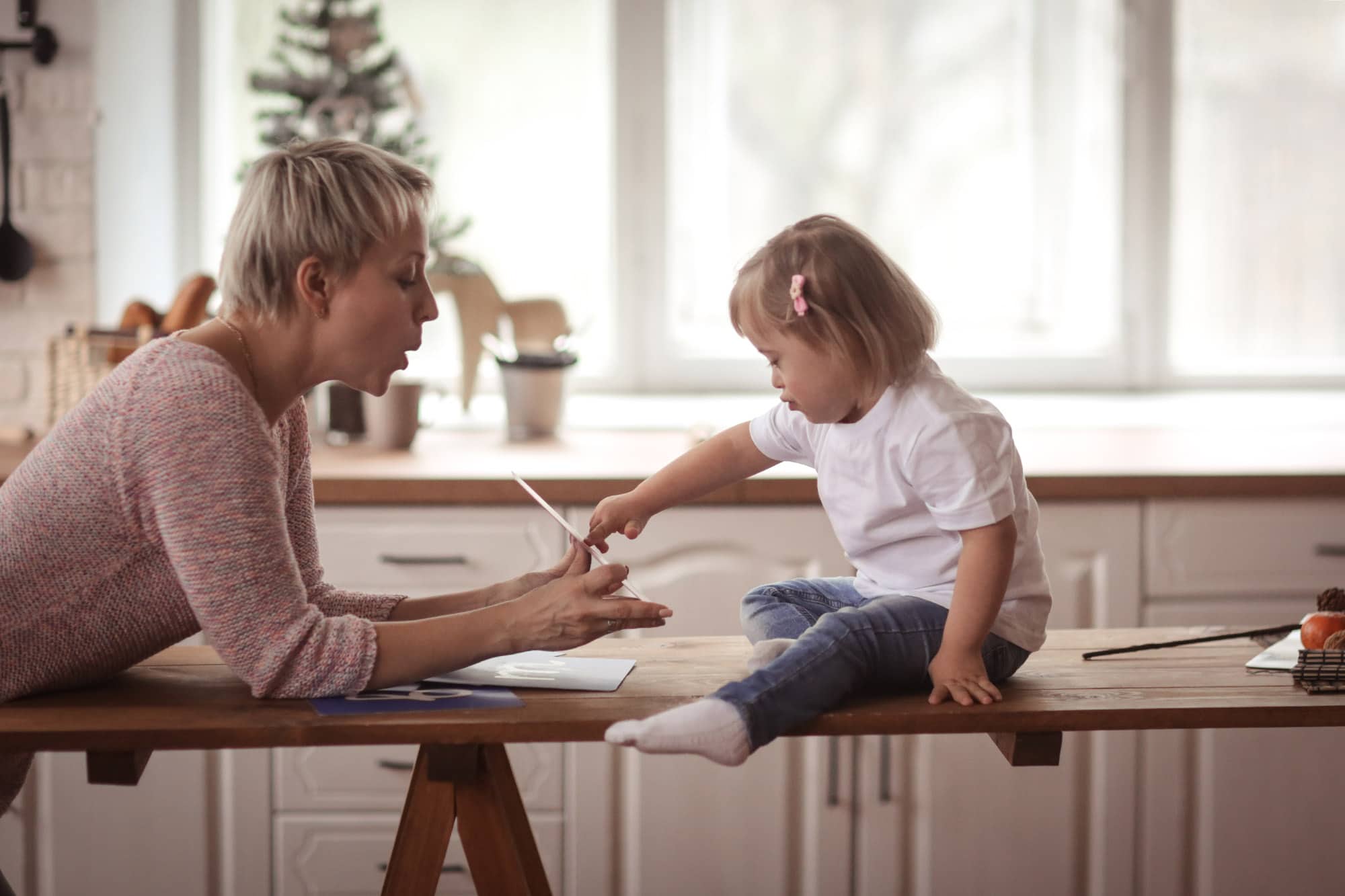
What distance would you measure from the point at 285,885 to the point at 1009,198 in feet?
6.73

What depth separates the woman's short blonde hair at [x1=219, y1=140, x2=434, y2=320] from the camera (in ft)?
4.02

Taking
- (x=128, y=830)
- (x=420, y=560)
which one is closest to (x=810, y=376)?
(x=420, y=560)

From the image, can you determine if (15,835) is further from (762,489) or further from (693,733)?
(693,733)

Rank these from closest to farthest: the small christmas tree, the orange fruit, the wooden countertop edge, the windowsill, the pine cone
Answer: the orange fruit, the pine cone, the wooden countertop edge, the small christmas tree, the windowsill

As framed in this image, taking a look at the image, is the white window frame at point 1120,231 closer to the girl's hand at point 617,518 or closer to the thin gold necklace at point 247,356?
the girl's hand at point 617,518

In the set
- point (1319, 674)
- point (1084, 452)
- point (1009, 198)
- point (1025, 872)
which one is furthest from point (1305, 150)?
point (1319, 674)

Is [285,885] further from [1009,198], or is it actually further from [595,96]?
[1009,198]

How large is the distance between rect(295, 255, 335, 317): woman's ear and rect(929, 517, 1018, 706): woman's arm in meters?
0.66

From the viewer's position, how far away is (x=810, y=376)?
1339 millimetres

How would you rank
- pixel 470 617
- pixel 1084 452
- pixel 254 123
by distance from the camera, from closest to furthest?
pixel 470 617 < pixel 1084 452 < pixel 254 123

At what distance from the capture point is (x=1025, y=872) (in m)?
2.15

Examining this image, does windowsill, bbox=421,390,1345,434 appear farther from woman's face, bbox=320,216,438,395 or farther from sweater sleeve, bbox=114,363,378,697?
sweater sleeve, bbox=114,363,378,697

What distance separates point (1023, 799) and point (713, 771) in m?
0.51

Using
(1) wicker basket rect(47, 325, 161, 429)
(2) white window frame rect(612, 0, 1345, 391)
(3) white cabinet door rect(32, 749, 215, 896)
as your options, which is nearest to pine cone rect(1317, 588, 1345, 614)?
(2) white window frame rect(612, 0, 1345, 391)
